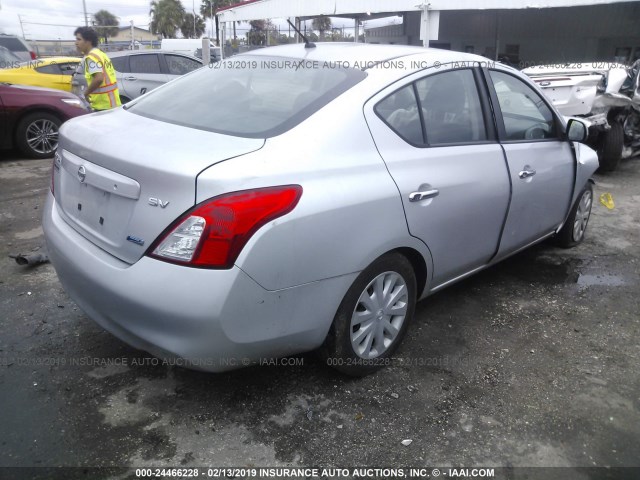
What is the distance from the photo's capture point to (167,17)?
63.7 m

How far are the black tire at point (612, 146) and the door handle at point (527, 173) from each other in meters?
4.84

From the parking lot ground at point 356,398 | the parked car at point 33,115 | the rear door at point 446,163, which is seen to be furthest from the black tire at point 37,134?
the rear door at point 446,163

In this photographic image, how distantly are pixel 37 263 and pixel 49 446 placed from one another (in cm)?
213

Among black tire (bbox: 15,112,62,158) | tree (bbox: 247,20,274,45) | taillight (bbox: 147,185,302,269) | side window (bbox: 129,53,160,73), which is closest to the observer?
taillight (bbox: 147,185,302,269)

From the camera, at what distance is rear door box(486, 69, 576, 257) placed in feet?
11.0

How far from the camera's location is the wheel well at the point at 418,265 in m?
2.74

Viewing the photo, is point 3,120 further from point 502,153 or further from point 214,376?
point 502,153

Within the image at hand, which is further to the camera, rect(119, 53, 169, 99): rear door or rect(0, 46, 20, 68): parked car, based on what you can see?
rect(0, 46, 20, 68): parked car

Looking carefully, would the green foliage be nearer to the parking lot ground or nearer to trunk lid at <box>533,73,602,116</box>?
trunk lid at <box>533,73,602,116</box>

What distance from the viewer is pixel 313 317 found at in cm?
234

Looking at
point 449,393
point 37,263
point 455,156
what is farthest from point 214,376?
point 37,263

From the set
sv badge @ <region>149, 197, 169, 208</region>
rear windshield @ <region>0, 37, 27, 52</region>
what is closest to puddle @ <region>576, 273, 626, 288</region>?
sv badge @ <region>149, 197, 169, 208</region>

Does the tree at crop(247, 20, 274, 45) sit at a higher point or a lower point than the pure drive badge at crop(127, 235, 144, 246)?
higher

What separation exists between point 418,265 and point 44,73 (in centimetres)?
1004
